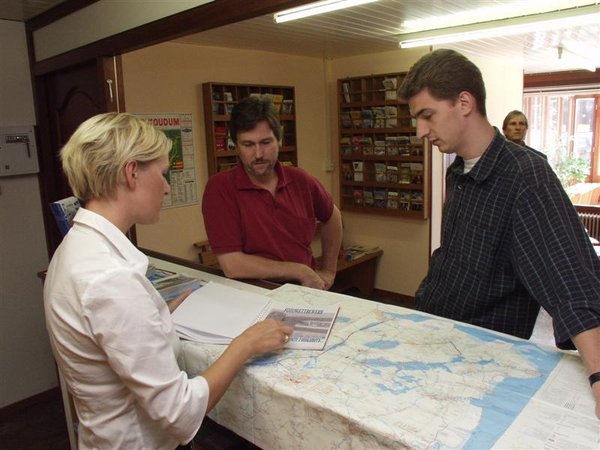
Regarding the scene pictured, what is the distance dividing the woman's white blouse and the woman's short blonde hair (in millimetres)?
62

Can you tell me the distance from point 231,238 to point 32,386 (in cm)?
202

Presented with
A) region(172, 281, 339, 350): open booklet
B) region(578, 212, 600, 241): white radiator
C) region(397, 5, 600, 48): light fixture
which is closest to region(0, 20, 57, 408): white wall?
region(172, 281, 339, 350): open booklet

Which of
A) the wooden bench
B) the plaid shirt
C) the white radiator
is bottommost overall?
the wooden bench

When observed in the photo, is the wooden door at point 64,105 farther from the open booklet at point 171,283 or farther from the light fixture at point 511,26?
the light fixture at point 511,26

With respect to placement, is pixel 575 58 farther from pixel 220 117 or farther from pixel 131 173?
pixel 131 173

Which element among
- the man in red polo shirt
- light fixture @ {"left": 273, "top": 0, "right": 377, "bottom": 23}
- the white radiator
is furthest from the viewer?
the white radiator

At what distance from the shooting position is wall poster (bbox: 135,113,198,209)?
3.72 meters

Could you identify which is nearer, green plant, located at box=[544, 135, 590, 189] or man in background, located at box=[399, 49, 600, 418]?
man in background, located at box=[399, 49, 600, 418]

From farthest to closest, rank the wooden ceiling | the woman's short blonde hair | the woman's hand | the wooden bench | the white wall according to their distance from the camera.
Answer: the wooden bench < the wooden ceiling < the white wall < the woman's hand < the woman's short blonde hair

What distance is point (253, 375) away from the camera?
3.58 ft

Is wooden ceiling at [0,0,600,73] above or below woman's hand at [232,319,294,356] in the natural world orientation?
above

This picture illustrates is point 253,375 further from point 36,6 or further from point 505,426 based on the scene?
point 36,6

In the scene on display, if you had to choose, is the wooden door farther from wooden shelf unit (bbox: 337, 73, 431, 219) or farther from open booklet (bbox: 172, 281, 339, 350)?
wooden shelf unit (bbox: 337, 73, 431, 219)

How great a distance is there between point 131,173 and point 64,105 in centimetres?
199
